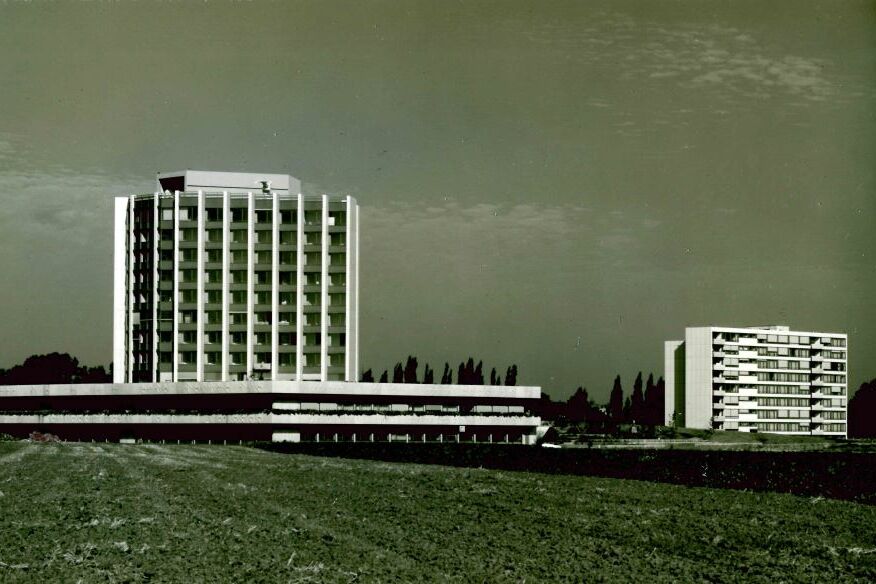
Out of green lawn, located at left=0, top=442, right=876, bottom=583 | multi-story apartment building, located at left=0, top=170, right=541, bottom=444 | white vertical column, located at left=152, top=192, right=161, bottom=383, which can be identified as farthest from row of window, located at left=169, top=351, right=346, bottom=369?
green lawn, located at left=0, top=442, right=876, bottom=583

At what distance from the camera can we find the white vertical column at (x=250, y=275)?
174 meters

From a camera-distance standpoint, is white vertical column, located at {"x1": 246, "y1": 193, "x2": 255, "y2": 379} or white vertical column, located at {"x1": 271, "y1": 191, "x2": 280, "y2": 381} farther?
white vertical column, located at {"x1": 271, "y1": 191, "x2": 280, "y2": 381}

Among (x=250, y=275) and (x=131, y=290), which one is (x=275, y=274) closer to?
(x=250, y=275)

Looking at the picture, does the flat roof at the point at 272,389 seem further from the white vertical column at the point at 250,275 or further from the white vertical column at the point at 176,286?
the white vertical column at the point at 250,275

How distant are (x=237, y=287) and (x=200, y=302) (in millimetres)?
5897

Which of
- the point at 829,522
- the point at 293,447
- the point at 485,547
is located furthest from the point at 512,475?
the point at 293,447

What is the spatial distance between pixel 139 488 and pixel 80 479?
6.84 meters

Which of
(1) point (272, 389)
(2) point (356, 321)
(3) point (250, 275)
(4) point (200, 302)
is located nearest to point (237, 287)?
(3) point (250, 275)

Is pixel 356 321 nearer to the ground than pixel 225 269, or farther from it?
nearer to the ground

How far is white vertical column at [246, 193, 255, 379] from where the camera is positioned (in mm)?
174375

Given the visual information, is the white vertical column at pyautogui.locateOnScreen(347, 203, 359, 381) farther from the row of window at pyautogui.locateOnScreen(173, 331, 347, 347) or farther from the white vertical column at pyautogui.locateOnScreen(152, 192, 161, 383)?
the white vertical column at pyautogui.locateOnScreen(152, 192, 161, 383)

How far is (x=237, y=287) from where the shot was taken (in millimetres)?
175500

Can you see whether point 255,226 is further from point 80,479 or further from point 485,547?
point 485,547

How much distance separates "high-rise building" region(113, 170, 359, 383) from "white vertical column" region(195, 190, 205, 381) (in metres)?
0.15
